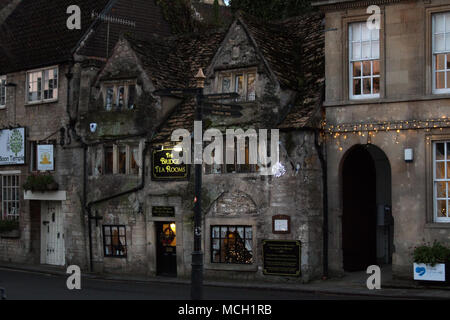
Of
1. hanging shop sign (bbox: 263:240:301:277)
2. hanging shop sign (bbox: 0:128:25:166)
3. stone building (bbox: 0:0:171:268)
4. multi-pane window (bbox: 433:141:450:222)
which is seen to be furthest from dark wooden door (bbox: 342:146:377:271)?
hanging shop sign (bbox: 0:128:25:166)

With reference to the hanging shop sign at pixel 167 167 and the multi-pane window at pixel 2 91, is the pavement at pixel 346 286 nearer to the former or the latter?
the hanging shop sign at pixel 167 167

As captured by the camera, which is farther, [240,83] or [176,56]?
[176,56]

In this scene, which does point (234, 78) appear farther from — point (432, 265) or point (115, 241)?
Result: point (432, 265)

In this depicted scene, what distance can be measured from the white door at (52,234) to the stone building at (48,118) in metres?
0.04

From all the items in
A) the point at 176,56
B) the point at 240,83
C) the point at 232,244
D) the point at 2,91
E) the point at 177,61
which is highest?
the point at 176,56

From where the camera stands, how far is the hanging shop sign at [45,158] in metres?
32.7

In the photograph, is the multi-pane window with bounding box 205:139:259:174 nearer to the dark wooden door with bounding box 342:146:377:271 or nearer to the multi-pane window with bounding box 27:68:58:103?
the dark wooden door with bounding box 342:146:377:271

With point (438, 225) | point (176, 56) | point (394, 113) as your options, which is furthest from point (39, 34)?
Result: point (438, 225)

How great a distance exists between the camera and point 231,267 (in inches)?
1022

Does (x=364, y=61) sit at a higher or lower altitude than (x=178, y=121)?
higher

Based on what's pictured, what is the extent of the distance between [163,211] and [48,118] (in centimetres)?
821

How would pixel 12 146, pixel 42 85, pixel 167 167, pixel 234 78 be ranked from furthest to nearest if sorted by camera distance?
pixel 12 146 < pixel 42 85 < pixel 167 167 < pixel 234 78

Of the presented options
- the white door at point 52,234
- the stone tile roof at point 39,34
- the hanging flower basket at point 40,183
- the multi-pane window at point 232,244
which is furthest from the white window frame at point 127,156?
the stone tile roof at point 39,34
